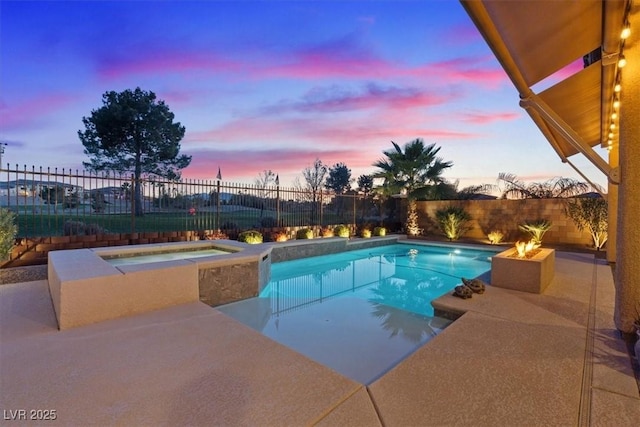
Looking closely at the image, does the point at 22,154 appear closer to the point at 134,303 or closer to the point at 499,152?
the point at 134,303

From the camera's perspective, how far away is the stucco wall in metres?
10.4

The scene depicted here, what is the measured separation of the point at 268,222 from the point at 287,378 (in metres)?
9.21

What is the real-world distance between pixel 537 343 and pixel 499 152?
1556 centimetres

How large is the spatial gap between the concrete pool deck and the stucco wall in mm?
8962

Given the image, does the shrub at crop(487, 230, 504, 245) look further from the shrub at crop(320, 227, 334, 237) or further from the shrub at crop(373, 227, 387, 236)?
the shrub at crop(320, 227, 334, 237)

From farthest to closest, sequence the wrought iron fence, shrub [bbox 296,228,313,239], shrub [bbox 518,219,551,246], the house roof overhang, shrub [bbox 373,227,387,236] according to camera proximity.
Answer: shrub [bbox 373,227,387,236] → shrub [bbox 296,228,313,239] → shrub [bbox 518,219,551,246] → the wrought iron fence → the house roof overhang

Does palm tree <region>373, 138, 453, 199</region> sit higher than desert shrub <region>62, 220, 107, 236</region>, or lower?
higher

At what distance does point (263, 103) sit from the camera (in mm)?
12938

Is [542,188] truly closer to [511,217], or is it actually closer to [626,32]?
[511,217]

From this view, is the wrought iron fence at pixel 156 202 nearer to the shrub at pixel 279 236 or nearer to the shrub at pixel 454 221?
the shrub at pixel 279 236

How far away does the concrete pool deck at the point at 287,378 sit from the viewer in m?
1.75

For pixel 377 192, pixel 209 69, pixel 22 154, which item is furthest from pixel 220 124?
pixel 22 154

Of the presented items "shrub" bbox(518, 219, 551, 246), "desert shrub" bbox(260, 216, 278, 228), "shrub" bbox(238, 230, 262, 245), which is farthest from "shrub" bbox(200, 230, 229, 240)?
"shrub" bbox(518, 219, 551, 246)

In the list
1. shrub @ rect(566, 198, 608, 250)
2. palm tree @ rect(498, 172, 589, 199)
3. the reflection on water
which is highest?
palm tree @ rect(498, 172, 589, 199)
